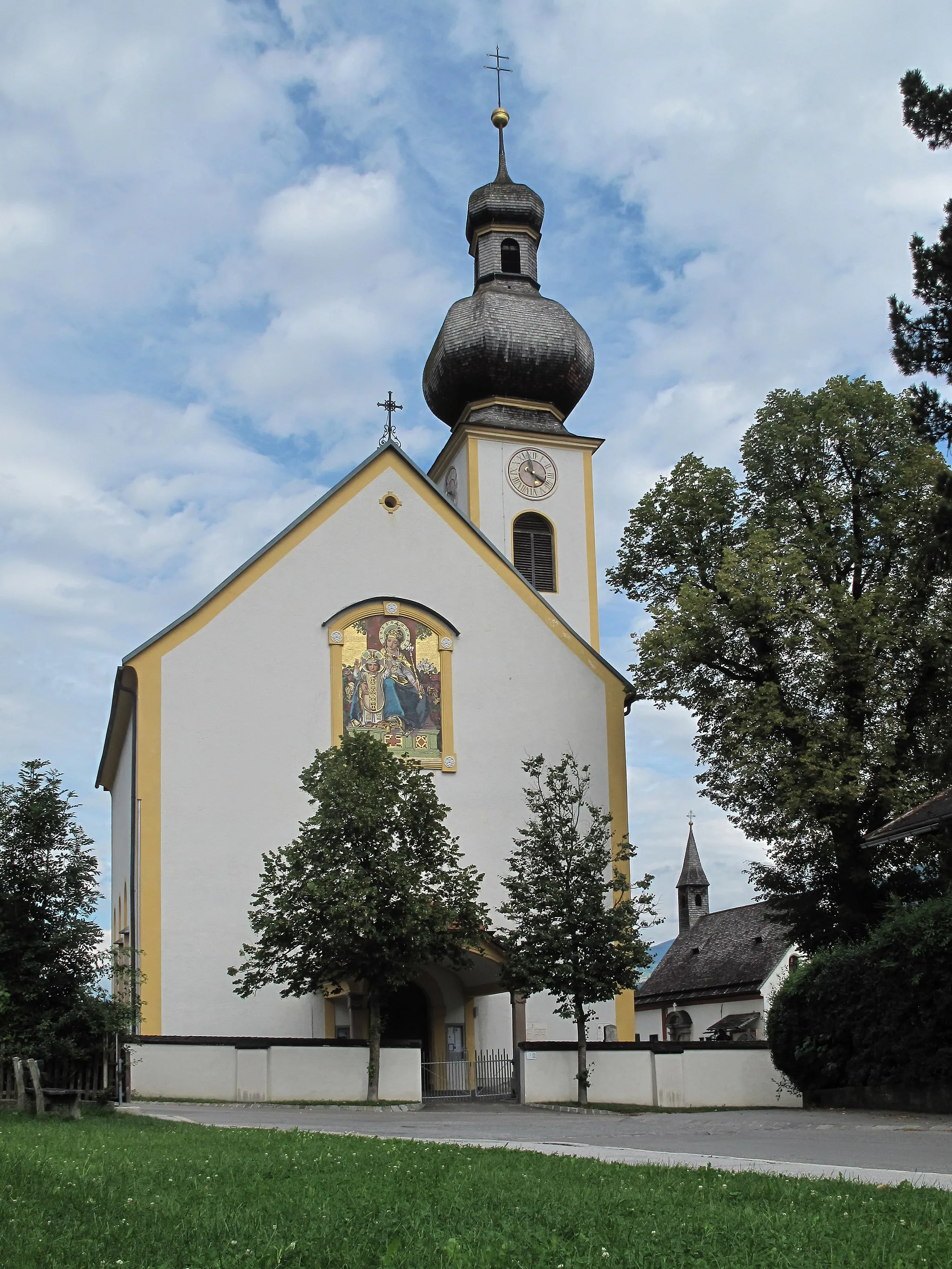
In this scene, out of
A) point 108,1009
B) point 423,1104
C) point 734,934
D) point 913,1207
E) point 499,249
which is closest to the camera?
point 913,1207

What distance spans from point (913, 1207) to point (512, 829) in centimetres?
2040

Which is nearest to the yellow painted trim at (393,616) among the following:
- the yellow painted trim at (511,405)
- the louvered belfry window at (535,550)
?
the louvered belfry window at (535,550)

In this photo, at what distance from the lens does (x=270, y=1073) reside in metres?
21.7

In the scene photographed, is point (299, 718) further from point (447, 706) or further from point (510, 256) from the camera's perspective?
point (510, 256)

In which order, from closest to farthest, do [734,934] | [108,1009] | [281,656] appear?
[108,1009], [281,656], [734,934]

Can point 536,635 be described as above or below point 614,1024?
above

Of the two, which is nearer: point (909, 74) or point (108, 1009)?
point (909, 74)

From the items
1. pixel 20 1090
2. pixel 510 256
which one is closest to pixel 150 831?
pixel 20 1090

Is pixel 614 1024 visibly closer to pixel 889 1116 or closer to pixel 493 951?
pixel 493 951

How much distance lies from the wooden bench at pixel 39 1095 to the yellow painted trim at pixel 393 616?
10.2 metres

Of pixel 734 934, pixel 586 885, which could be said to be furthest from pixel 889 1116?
pixel 734 934

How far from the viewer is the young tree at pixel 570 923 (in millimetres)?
22625

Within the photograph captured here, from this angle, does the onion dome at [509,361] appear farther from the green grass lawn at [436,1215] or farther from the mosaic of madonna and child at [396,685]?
the green grass lawn at [436,1215]

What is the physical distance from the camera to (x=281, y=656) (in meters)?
27.2
